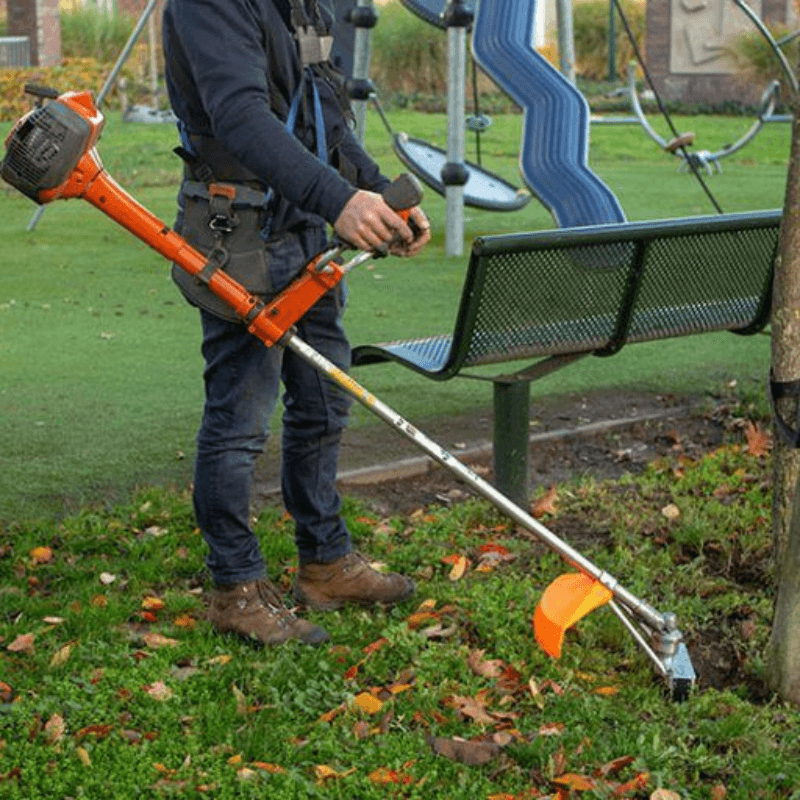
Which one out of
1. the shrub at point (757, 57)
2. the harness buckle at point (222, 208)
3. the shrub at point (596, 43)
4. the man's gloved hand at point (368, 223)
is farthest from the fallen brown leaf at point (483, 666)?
the shrub at point (596, 43)

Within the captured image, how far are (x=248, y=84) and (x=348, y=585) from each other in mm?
1364

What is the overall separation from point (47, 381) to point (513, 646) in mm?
3676

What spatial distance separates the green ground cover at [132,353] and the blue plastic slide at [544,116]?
813mm

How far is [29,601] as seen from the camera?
15.5ft

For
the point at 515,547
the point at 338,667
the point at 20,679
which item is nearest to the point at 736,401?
the point at 515,547

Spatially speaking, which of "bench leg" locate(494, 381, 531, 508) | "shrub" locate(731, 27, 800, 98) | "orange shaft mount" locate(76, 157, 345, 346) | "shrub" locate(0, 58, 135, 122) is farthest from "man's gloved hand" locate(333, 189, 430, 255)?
"shrub" locate(731, 27, 800, 98)

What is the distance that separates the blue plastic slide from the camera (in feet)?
29.8

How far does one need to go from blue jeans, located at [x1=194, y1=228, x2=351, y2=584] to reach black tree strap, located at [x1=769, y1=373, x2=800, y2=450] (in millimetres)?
1050

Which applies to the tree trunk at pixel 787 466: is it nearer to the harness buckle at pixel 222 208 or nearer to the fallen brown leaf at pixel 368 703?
the fallen brown leaf at pixel 368 703

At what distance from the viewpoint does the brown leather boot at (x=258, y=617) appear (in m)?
4.42

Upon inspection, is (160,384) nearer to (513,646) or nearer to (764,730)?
(513,646)

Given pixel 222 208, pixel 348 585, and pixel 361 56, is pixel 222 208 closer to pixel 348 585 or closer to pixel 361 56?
pixel 348 585

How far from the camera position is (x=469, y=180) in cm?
1268

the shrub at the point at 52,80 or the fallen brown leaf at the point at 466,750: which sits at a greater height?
the fallen brown leaf at the point at 466,750
